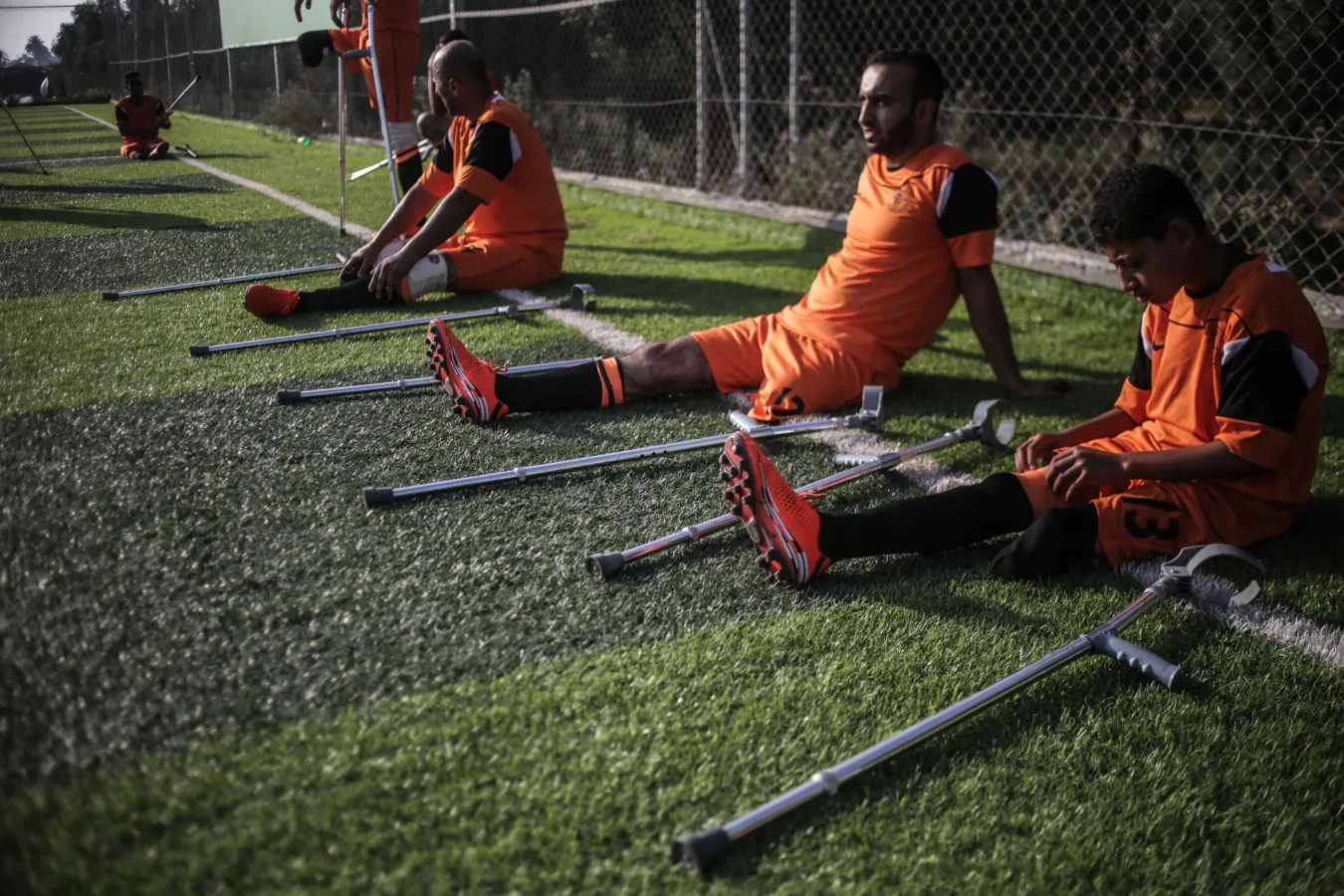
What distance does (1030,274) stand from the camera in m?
6.43

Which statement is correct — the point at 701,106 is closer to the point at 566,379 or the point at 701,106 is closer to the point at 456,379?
the point at 566,379

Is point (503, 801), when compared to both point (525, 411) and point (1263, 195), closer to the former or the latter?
point (525, 411)

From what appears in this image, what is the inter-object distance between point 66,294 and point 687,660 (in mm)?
4964

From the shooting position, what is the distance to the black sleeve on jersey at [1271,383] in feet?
8.75

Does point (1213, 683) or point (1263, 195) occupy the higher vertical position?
point (1263, 195)

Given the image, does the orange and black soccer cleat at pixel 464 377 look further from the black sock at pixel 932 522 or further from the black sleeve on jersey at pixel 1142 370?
the black sleeve on jersey at pixel 1142 370

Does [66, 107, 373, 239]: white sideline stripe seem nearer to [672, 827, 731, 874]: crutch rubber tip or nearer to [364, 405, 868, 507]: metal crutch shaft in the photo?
[364, 405, 868, 507]: metal crutch shaft

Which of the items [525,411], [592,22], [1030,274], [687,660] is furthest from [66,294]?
[592,22]

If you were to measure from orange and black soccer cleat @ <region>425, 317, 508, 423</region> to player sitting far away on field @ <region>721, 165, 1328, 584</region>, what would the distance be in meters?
1.37

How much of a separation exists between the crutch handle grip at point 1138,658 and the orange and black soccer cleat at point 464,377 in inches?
89.4

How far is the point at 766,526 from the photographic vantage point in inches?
106

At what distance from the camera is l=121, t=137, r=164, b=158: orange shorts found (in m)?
7.57

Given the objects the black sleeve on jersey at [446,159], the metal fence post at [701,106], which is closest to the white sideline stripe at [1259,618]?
the black sleeve on jersey at [446,159]

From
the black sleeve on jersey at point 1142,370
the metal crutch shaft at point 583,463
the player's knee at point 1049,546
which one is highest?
the black sleeve on jersey at point 1142,370
